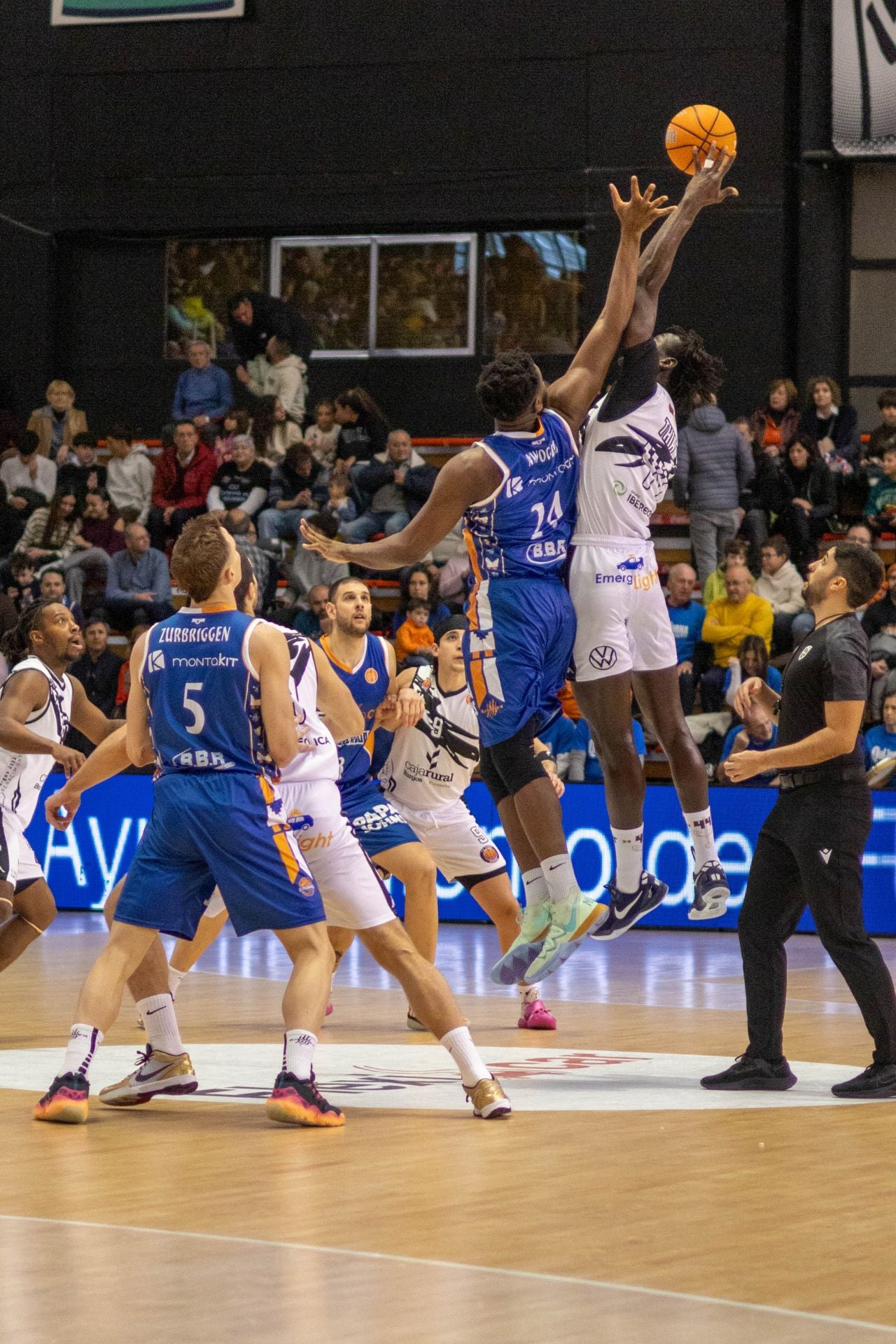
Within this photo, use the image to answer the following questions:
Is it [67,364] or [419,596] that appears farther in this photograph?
[67,364]

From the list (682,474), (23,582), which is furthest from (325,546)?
(23,582)

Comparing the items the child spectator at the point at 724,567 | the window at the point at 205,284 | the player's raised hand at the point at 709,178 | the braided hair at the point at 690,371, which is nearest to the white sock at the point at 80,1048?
the braided hair at the point at 690,371

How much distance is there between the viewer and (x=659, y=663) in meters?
7.16

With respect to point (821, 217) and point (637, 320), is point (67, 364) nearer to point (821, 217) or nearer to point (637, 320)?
point (821, 217)

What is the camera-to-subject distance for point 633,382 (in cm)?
700

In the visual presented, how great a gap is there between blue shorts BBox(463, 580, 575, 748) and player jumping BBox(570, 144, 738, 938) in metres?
0.11

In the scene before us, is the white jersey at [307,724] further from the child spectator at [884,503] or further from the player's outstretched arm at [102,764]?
the child spectator at [884,503]

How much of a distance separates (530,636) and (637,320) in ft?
3.88

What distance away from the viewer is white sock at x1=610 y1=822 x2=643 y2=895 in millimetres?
7258

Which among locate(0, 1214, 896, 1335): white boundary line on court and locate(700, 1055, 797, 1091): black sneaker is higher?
locate(0, 1214, 896, 1335): white boundary line on court

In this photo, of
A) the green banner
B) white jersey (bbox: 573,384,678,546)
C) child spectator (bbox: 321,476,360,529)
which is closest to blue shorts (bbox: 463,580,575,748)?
white jersey (bbox: 573,384,678,546)

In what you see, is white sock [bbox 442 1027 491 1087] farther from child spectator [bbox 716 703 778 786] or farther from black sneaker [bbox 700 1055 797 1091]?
child spectator [bbox 716 703 778 786]

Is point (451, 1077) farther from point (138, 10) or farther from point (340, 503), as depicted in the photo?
point (138, 10)

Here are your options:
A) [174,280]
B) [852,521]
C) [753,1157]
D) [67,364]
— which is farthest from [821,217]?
[753,1157]
